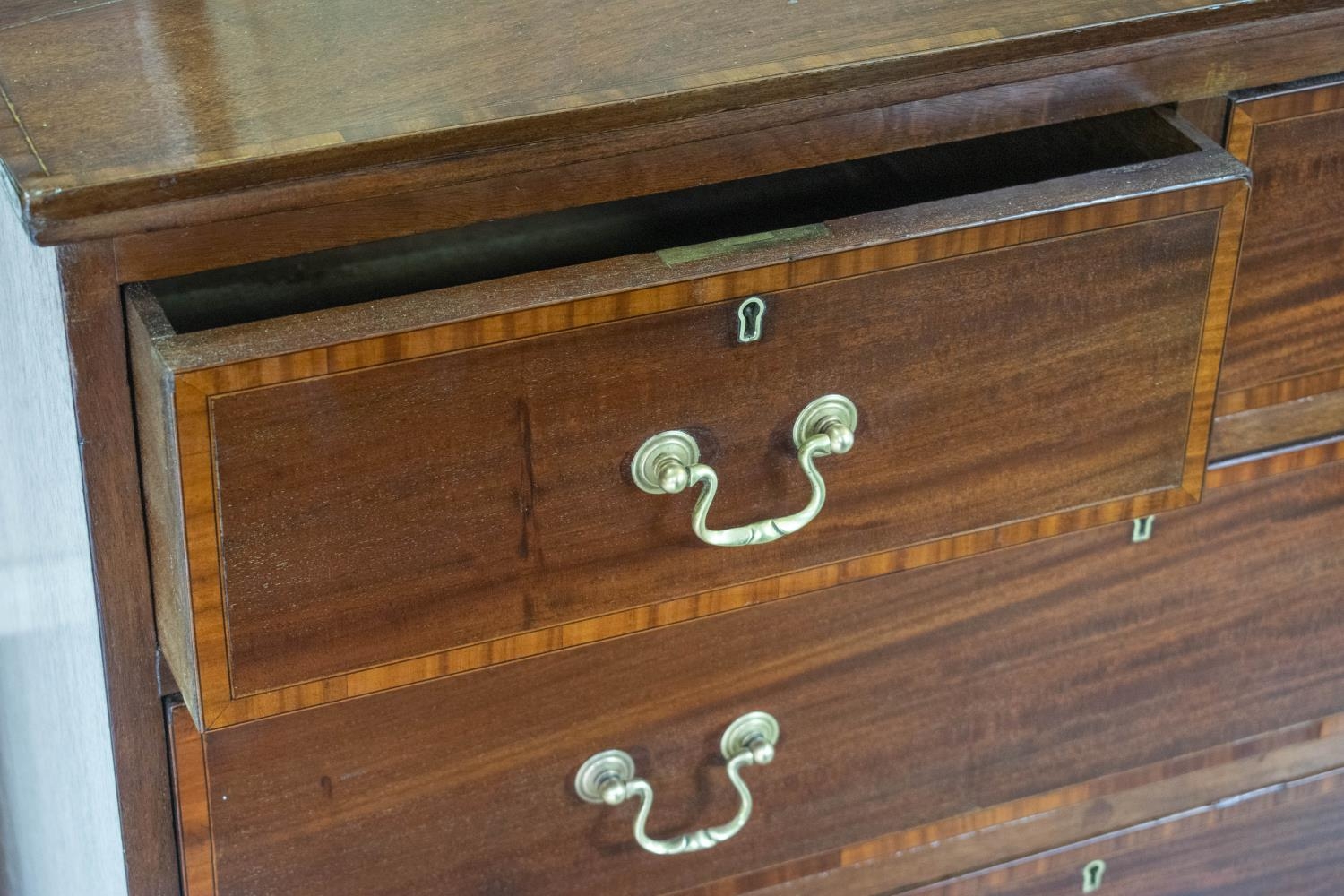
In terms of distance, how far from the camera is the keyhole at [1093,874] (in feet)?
2.89

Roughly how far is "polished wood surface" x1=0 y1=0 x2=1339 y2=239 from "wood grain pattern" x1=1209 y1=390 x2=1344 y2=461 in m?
0.16

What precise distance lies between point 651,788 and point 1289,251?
32cm

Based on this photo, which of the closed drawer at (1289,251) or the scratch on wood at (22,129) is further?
the closed drawer at (1289,251)

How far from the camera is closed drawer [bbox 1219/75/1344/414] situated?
692mm

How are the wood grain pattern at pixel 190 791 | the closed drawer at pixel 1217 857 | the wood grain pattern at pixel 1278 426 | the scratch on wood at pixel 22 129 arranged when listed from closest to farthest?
the scratch on wood at pixel 22 129, the wood grain pattern at pixel 190 791, the wood grain pattern at pixel 1278 426, the closed drawer at pixel 1217 857

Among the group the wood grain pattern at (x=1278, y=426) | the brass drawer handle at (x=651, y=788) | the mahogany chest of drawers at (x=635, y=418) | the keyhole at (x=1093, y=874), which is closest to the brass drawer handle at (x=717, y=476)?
the mahogany chest of drawers at (x=635, y=418)

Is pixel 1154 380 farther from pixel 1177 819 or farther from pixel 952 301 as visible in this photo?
pixel 1177 819

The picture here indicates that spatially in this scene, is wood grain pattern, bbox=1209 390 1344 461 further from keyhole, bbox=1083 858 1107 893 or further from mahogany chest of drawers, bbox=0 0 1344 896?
keyhole, bbox=1083 858 1107 893

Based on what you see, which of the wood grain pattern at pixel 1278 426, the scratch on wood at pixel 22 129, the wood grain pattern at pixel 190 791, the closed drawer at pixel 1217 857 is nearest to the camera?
the scratch on wood at pixel 22 129

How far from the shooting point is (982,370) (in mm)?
639

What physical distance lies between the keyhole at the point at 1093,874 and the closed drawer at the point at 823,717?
0.08m

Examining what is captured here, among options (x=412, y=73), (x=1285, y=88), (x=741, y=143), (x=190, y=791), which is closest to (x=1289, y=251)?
(x=1285, y=88)

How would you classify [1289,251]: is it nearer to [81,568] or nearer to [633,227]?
[633,227]

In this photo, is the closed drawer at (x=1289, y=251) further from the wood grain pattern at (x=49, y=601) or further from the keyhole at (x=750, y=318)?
the wood grain pattern at (x=49, y=601)
